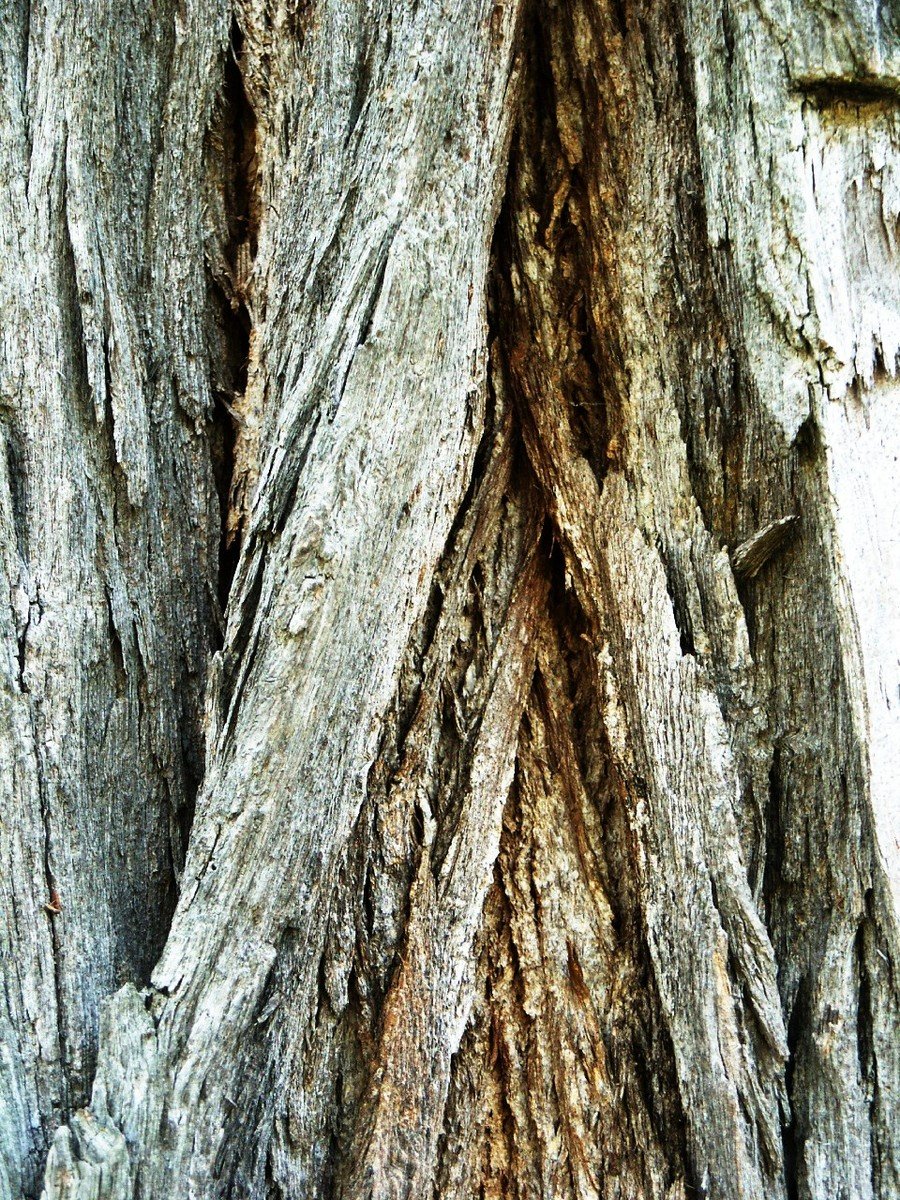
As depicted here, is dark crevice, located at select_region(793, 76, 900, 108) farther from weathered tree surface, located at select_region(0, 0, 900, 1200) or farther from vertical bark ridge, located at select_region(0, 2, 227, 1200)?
vertical bark ridge, located at select_region(0, 2, 227, 1200)

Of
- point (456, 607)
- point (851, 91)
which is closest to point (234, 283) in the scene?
point (456, 607)

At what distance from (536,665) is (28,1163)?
0.97m

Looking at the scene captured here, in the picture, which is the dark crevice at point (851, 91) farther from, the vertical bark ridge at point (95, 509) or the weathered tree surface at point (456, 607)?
the vertical bark ridge at point (95, 509)

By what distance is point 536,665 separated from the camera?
5.27 feet

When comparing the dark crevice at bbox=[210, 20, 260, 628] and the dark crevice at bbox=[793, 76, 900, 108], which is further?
the dark crevice at bbox=[210, 20, 260, 628]

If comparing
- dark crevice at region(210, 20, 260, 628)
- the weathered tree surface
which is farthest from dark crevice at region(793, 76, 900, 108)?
dark crevice at region(210, 20, 260, 628)

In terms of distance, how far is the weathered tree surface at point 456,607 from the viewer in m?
1.37

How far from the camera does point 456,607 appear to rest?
5.14ft

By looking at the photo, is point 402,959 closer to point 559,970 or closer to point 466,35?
point 559,970

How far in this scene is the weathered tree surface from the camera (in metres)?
1.37

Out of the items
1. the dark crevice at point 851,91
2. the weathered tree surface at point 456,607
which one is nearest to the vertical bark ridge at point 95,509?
the weathered tree surface at point 456,607

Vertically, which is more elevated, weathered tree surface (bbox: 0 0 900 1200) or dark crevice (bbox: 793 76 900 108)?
dark crevice (bbox: 793 76 900 108)

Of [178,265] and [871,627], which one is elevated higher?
[178,265]

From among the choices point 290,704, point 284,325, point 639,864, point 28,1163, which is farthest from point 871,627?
point 28,1163
